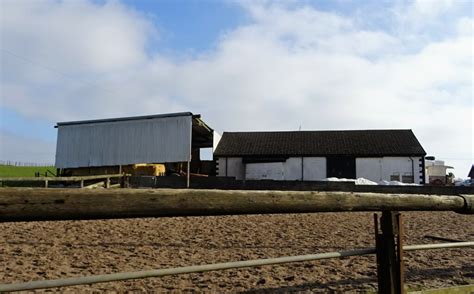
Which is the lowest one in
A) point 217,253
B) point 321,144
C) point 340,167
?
point 217,253

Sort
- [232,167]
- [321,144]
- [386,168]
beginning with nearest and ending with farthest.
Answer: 1. [386,168]
2. [232,167]
3. [321,144]

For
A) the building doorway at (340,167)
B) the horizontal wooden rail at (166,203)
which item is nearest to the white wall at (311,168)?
the building doorway at (340,167)

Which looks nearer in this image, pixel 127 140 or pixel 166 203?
pixel 166 203

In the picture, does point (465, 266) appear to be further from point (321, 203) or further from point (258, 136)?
point (258, 136)

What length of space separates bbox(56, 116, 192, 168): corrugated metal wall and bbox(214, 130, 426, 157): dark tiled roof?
6.49 metres

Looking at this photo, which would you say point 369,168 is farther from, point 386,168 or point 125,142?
point 125,142

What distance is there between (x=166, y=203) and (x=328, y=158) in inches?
1152

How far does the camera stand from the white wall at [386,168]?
→ 28.8 metres

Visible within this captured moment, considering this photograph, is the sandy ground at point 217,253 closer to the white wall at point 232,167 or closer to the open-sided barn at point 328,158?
the open-sided barn at point 328,158

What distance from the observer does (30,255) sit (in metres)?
4.80

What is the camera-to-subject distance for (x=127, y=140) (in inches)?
1055

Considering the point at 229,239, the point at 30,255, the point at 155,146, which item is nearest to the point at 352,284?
the point at 229,239

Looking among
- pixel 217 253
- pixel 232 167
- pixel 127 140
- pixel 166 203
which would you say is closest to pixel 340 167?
pixel 232 167

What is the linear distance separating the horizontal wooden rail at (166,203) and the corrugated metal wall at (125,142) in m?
22.4
